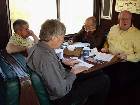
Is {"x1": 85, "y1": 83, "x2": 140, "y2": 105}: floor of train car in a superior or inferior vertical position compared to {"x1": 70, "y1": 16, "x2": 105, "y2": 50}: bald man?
inferior

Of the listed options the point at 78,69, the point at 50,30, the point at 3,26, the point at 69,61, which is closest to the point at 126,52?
the point at 69,61

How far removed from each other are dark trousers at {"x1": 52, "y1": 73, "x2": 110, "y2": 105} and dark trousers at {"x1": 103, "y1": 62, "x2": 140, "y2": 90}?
0.54 m

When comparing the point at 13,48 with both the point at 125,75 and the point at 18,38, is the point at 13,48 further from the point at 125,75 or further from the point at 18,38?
the point at 125,75

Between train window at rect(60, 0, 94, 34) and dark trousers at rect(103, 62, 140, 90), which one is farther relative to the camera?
train window at rect(60, 0, 94, 34)

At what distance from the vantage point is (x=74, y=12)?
4.56 metres

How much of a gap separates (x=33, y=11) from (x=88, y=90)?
2.05 metres

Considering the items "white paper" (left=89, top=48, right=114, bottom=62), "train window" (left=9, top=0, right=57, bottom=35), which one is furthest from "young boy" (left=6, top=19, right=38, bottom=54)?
"white paper" (left=89, top=48, right=114, bottom=62)

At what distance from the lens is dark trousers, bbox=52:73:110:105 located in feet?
7.74

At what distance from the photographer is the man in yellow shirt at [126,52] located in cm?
313

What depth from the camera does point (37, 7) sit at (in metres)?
4.09

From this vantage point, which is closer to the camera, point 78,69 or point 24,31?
point 78,69

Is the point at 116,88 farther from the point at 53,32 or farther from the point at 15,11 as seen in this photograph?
the point at 15,11

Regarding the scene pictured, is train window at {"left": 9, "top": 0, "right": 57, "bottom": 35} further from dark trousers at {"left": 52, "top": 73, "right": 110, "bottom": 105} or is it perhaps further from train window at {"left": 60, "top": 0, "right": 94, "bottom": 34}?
dark trousers at {"left": 52, "top": 73, "right": 110, "bottom": 105}

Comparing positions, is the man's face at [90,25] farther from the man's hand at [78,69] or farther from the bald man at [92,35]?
the man's hand at [78,69]
